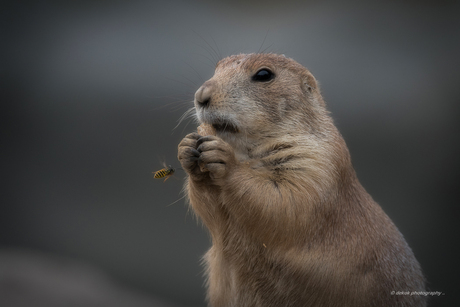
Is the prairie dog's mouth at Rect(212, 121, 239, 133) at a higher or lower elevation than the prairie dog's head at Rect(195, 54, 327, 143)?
lower

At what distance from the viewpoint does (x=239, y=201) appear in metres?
1.88

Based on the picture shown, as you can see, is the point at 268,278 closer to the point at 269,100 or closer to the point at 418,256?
the point at 269,100

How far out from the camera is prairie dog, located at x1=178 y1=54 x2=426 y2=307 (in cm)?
189

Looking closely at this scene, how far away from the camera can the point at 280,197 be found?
1872 mm

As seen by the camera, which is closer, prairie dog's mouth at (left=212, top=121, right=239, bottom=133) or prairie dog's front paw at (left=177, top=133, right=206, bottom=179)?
prairie dog's front paw at (left=177, top=133, right=206, bottom=179)

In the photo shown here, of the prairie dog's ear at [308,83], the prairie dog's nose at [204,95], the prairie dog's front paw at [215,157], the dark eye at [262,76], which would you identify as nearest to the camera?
the prairie dog's front paw at [215,157]

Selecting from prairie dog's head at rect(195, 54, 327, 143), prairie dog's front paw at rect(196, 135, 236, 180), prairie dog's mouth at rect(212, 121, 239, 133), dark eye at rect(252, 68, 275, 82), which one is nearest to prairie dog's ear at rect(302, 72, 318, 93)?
prairie dog's head at rect(195, 54, 327, 143)

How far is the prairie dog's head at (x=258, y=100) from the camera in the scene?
1969mm

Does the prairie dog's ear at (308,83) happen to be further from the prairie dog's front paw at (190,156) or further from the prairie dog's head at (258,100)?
the prairie dog's front paw at (190,156)

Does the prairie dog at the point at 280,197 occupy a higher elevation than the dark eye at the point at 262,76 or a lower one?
lower

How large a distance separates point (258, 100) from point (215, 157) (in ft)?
1.53

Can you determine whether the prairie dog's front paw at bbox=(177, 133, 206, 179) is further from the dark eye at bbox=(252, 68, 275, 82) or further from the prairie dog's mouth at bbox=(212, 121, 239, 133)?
the dark eye at bbox=(252, 68, 275, 82)

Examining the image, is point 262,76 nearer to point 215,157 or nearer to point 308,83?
point 308,83

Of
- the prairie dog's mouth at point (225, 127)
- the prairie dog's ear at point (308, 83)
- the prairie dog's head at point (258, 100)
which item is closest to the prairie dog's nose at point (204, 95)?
the prairie dog's head at point (258, 100)
